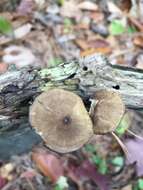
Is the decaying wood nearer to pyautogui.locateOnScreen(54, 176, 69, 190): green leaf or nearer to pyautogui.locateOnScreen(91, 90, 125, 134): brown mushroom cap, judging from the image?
pyautogui.locateOnScreen(91, 90, 125, 134): brown mushroom cap

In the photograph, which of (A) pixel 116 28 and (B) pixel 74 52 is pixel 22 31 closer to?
(B) pixel 74 52

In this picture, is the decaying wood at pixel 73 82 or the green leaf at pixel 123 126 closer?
the decaying wood at pixel 73 82

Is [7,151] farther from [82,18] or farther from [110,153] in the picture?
[82,18]

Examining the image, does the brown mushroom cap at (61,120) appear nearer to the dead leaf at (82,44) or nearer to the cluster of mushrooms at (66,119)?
the cluster of mushrooms at (66,119)

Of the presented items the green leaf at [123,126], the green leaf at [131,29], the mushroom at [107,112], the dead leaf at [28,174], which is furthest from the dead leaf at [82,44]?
the mushroom at [107,112]

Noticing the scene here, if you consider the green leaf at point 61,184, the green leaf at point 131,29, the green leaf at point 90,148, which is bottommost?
the green leaf at point 61,184

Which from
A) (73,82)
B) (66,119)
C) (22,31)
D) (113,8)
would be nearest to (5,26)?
(22,31)
